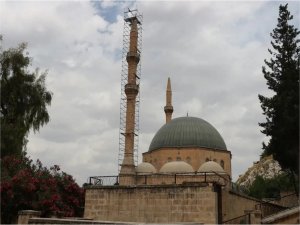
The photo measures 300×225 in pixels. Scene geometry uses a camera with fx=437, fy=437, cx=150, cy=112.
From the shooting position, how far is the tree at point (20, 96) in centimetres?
1970

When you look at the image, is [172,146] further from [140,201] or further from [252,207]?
[140,201]

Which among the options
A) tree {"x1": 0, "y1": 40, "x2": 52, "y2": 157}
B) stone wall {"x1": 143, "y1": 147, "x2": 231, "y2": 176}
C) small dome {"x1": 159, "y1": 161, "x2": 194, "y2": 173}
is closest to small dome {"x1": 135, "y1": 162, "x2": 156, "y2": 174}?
small dome {"x1": 159, "y1": 161, "x2": 194, "y2": 173}

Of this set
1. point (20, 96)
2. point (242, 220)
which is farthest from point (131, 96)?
point (242, 220)

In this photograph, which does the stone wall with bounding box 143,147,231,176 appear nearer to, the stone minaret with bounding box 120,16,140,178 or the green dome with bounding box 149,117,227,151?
the green dome with bounding box 149,117,227,151

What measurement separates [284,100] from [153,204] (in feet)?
21.7

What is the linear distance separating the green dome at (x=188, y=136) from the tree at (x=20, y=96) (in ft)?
55.0

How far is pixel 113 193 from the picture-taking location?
16.7 m

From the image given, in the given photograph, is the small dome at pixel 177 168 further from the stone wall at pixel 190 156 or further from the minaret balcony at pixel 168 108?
the minaret balcony at pixel 168 108

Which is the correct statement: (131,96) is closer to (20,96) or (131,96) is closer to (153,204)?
(20,96)

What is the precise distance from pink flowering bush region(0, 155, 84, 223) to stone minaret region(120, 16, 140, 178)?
10825mm

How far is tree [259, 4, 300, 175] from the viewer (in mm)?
17047

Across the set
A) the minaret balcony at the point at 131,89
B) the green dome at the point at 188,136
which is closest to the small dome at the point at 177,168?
the minaret balcony at the point at 131,89

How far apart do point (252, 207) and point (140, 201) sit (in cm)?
577

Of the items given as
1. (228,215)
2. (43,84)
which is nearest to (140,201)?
(228,215)
